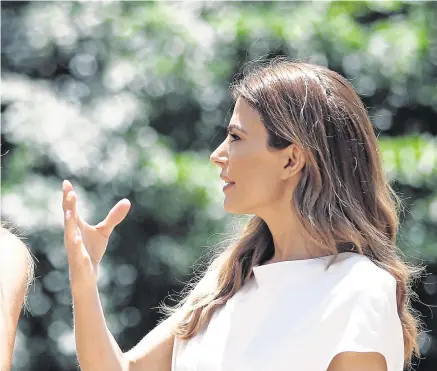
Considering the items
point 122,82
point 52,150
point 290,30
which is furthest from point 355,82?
point 52,150

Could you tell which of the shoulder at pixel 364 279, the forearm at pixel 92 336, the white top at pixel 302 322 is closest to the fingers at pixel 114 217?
the forearm at pixel 92 336

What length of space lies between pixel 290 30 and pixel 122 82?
0.97 metres

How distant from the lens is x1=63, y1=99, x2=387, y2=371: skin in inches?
97.3

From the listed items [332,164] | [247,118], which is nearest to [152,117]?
[247,118]

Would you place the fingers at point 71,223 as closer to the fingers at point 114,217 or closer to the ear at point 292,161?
the fingers at point 114,217

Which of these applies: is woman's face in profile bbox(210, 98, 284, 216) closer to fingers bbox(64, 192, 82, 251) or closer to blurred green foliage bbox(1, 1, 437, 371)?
fingers bbox(64, 192, 82, 251)

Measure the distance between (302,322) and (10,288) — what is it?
2.34 ft

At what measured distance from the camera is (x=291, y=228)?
2.61 metres

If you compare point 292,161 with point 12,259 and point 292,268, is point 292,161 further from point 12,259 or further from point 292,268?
point 12,259

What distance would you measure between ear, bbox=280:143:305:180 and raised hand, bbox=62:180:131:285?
42 cm

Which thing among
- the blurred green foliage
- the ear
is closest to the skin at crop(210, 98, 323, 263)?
the ear

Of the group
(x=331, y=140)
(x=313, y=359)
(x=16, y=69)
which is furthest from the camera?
(x=16, y=69)

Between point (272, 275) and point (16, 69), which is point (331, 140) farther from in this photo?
point (16, 69)

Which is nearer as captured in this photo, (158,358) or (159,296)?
(158,358)
